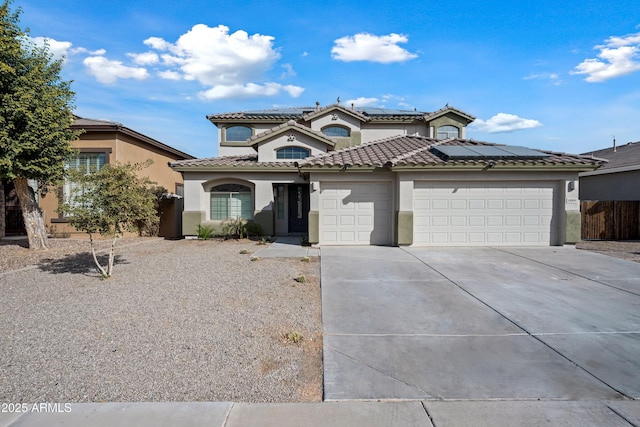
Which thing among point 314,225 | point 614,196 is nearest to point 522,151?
point 314,225

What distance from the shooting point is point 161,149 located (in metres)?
21.0

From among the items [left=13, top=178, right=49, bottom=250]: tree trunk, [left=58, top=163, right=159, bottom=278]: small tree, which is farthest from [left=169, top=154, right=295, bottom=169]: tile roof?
[left=58, top=163, right=159, bottom=278]: small tree

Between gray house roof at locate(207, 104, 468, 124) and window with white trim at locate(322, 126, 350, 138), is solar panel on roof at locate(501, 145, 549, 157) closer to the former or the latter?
gray house roof at locate(207, 104, 468, 124)

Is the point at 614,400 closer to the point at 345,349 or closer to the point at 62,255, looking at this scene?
the point at 345,349

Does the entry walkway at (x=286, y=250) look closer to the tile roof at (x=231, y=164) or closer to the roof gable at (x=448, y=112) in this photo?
the tile roof at (x=231, y=164)

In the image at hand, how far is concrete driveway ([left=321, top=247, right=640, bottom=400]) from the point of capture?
159 inches

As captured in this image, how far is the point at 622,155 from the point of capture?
23.3 metres

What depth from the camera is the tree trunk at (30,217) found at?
13055mm

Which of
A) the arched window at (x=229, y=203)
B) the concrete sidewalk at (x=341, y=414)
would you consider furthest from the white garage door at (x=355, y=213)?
the concrete sidewalk at (x=341, y=414)

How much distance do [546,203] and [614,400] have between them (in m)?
11.9

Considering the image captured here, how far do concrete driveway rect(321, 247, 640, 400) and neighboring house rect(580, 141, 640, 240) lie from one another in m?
8.25

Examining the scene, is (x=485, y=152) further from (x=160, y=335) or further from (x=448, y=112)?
(x=160, y=335)

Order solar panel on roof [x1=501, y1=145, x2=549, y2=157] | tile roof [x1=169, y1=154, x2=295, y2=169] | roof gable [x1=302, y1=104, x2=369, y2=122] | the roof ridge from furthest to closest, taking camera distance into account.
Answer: roof gable [x1=302, y1=104, x2=369, y2=122] → tile roof [x1=169, y1=154, x2=295, y2=169] → solar panel on roof [x1=501, y1=145, x2=549, y2=157] → the roof ridge

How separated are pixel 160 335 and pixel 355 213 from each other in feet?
32.4
